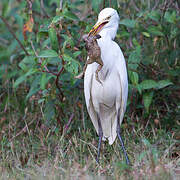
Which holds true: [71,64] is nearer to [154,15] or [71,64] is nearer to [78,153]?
[78,153]

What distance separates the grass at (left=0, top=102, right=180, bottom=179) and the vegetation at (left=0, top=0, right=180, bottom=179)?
0.04 feet

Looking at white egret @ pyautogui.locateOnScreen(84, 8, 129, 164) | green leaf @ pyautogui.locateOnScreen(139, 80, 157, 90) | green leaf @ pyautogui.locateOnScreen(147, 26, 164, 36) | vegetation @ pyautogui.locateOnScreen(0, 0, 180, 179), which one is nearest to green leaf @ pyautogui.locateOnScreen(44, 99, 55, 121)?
vegetation @ pyautogui.locateOnScreen(0, 0, 180, 179)

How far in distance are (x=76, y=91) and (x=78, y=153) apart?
1040mm

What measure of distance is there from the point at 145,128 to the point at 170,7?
4.29 ft

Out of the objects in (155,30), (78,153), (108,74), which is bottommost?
(78,153)

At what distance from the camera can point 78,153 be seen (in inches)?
124

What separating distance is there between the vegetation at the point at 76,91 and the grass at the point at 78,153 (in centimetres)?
1

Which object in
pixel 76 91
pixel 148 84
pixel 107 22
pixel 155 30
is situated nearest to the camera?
pixel 107 22

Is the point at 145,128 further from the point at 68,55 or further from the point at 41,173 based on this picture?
the point at 41,173

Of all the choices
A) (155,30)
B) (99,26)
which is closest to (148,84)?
(155,30)

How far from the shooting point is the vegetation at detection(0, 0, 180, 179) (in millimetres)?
3213

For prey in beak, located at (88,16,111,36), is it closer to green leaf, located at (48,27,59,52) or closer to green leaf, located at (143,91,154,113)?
green leaf, located at (48,27,59,52)

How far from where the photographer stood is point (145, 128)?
12.0 feet

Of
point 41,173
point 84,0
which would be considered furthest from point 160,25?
point 41,173
